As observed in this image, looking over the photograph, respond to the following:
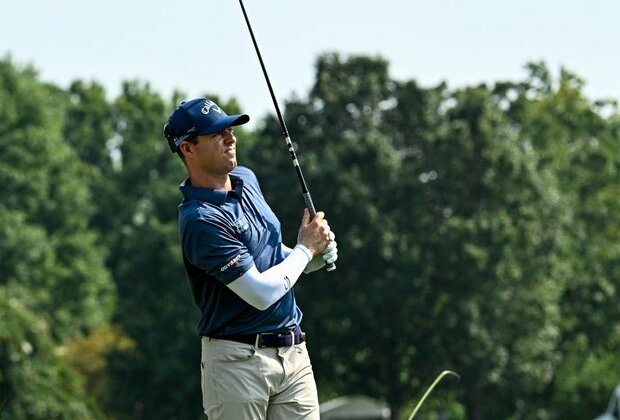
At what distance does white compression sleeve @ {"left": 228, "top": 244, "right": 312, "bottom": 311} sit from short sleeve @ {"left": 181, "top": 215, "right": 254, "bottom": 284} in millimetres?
32

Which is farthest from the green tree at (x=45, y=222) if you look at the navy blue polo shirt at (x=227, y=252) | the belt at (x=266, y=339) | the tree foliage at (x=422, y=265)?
the belt at (x=266, y=339)

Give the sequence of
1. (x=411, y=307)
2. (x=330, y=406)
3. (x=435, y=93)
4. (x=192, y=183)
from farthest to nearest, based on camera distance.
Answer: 1. (x=330, y=406)
2. (x=435, y=93)
3. (x=411, y=307)
4. (x=192, y=183)

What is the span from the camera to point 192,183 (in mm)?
6324

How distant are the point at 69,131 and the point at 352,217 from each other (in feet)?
132

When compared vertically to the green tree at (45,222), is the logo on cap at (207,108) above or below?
above

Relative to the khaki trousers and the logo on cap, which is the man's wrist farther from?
the logo on cap

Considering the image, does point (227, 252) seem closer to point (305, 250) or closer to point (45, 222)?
point (305, 250)

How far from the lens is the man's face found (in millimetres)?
6211

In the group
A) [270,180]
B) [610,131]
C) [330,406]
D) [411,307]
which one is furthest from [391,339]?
[330,406]

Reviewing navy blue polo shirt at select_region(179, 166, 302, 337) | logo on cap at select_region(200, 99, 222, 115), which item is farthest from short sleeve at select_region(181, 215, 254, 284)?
logo on cap at select_region(200, 99, 222, 115)

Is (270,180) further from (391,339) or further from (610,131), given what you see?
(610,131)

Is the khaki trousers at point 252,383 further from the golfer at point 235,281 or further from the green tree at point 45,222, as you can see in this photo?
the green tree at point 45,222

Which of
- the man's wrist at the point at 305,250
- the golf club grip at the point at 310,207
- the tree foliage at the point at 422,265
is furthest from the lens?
the tree foliage at the point at 422,265

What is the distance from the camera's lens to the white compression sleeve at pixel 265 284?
6.03m
